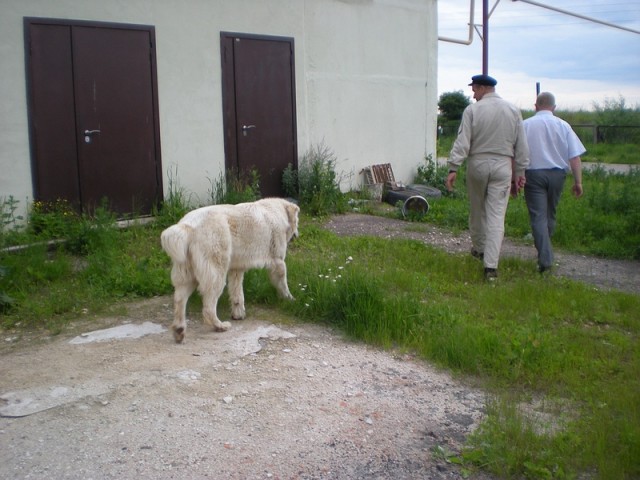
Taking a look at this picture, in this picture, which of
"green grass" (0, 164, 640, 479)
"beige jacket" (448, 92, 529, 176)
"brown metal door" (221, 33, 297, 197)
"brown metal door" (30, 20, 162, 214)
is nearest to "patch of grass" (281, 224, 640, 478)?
"green grass" (0, 164, 640, 479)

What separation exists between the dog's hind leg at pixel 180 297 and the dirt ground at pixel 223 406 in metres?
0.12

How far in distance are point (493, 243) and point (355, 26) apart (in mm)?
6780

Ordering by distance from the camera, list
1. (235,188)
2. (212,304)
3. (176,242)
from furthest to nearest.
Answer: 1. (235,188)
2. (212,304)
3. (176,242)

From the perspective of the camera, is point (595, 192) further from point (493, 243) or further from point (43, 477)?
point (43, 477)

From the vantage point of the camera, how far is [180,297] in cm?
579

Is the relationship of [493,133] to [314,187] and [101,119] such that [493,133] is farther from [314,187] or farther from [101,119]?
[101,119]

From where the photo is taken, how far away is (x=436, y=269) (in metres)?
8.34

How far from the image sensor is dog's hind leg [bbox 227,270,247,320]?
6.40 m

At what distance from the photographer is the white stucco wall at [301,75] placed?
8.98 metres

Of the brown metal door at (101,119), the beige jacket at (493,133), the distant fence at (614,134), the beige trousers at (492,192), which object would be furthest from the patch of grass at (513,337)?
the distant fence at (614,134)

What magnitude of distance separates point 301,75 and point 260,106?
114 centimetres

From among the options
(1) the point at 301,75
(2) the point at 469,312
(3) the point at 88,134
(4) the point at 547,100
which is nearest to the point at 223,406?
(2) the point at 469,312

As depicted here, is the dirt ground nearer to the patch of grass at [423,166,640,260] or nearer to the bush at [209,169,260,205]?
the bush at [209,169,260,205]

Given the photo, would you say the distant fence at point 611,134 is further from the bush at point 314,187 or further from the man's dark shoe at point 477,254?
the man's dark shoe at point 477,254
